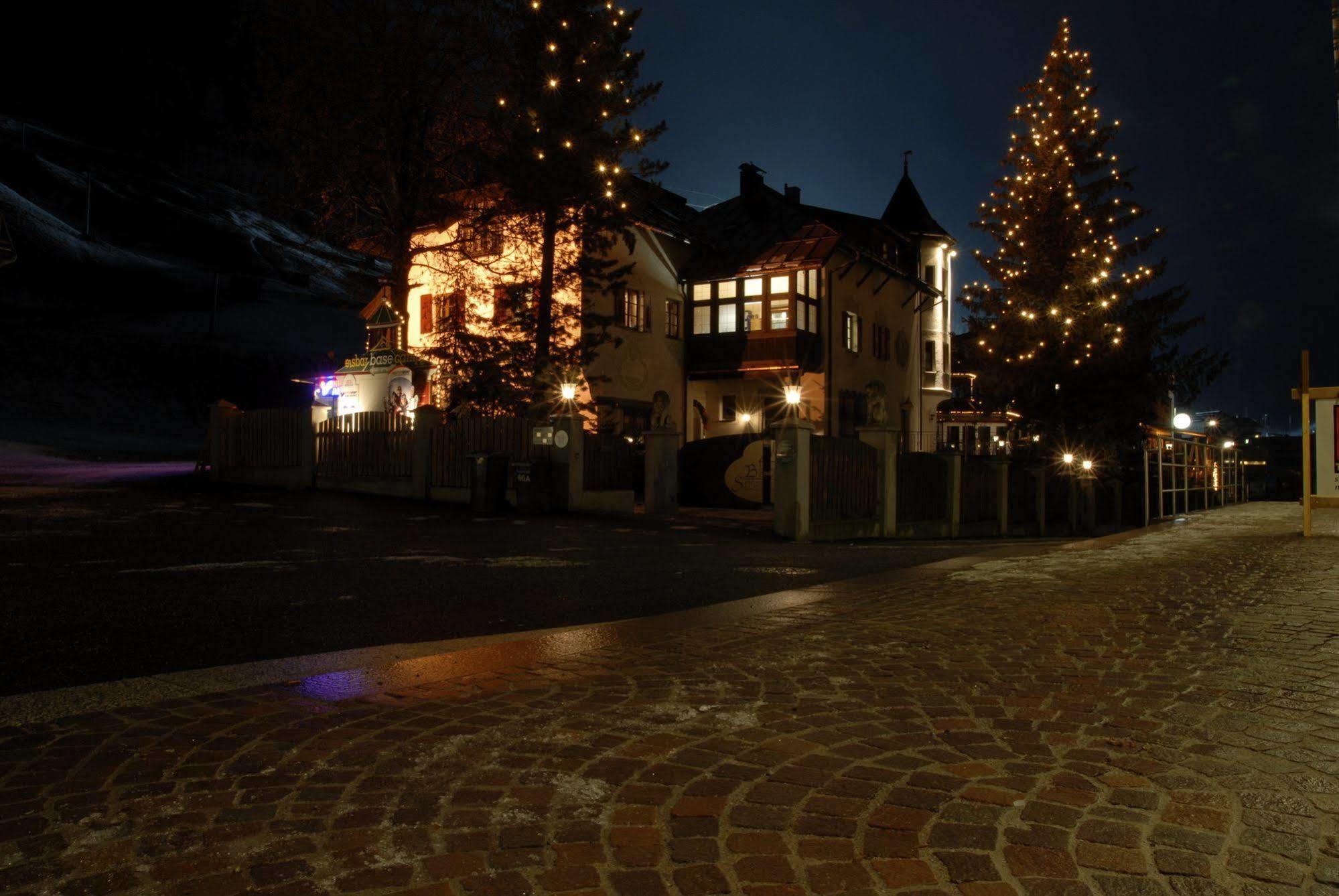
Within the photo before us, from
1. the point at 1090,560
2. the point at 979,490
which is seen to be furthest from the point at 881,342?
the point at 1090,560

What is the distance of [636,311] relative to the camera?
31750 mm

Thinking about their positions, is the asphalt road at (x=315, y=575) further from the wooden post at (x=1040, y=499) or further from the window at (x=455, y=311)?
the window at (x=455, y=311)

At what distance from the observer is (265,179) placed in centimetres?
2780

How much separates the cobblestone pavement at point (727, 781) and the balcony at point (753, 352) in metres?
26.1

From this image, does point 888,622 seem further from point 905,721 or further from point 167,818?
point 167,818

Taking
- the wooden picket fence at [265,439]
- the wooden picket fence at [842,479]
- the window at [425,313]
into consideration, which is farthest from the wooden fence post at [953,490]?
the window at [425,313]

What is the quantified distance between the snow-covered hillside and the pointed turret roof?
24058 millimetres

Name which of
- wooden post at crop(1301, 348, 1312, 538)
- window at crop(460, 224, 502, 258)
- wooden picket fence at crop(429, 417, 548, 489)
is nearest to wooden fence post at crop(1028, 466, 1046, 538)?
wooden post at crop(1301, 348, 1312, 538)

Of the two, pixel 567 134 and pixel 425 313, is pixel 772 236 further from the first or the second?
pixel 425 313

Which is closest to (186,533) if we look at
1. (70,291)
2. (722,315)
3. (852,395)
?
(722,315)

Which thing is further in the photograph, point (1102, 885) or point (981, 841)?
point (981, 841)

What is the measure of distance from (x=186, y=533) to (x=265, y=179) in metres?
17.5

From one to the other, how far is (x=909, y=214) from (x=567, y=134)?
77.5 feet

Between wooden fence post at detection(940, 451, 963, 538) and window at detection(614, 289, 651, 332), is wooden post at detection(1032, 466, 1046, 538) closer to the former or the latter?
wooden fence post at detection(940, 451, 963, 538)
